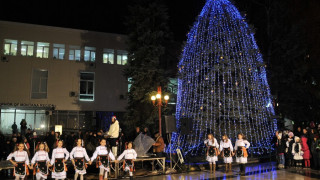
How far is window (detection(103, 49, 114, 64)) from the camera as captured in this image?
31.0 meters

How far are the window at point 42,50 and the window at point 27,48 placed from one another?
2.01 ft

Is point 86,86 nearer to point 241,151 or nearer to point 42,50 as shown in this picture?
point 42,50

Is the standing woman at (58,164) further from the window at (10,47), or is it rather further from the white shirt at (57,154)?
the window at (10,47)

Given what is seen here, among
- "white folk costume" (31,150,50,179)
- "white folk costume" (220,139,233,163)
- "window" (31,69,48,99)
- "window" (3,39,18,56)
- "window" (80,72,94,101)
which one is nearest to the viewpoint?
"white folk costume" (31,150,50,179)

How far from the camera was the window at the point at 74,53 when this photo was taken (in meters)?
→ 29.7

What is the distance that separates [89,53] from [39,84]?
567cm

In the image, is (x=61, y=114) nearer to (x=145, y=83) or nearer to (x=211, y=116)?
(x=145, y=83)

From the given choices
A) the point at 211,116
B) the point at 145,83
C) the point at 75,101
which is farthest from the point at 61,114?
the point at 211,116

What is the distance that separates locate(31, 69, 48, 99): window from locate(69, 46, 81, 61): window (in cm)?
293

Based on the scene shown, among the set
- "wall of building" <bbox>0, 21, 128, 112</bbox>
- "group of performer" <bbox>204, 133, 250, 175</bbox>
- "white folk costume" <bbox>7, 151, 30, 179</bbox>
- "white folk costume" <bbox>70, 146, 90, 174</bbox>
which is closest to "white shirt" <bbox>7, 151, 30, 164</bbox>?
"white folk costume" <bbox>7, 151, 30, 179</bbox>

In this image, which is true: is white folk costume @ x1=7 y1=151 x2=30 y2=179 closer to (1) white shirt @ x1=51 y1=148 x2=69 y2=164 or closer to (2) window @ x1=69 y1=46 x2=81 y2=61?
(1) white shirt @ x1=51 y1=148 x2=69 y2=164

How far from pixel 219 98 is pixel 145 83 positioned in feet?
22.9

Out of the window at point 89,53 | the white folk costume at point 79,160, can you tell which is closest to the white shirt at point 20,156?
the white folk costume at point 79,160

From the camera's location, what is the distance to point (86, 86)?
29.9 meters
